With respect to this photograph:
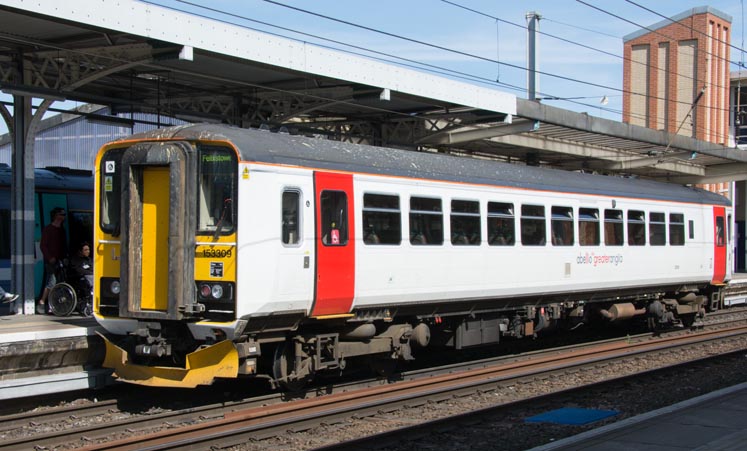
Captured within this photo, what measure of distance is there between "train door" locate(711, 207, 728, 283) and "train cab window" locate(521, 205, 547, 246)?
24.2ft

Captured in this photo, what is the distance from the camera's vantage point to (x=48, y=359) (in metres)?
10.7

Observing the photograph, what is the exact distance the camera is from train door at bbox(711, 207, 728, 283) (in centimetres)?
1988

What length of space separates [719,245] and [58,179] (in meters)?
14.9

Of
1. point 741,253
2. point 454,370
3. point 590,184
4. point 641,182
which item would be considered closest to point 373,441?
point 454,370

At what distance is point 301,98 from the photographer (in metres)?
17.3

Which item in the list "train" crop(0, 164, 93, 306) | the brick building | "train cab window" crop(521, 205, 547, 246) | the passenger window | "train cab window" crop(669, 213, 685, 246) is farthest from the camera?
the brick building

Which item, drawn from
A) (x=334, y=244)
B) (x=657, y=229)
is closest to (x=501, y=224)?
(x=334, y=244)

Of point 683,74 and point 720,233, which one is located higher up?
point 683,74

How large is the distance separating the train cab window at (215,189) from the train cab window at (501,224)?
16.2 feet

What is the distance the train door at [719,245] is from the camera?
19.9 m

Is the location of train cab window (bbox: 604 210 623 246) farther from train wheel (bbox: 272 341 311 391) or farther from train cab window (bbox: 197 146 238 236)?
train cab window (bbox: 197 146 238 236)

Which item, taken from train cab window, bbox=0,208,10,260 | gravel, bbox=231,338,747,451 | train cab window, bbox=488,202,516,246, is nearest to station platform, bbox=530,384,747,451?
gravel, bbox=231,338,747,451

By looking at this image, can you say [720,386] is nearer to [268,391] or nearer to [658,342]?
[658,342]

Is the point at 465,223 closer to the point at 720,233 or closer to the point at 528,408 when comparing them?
the point at 528,408
